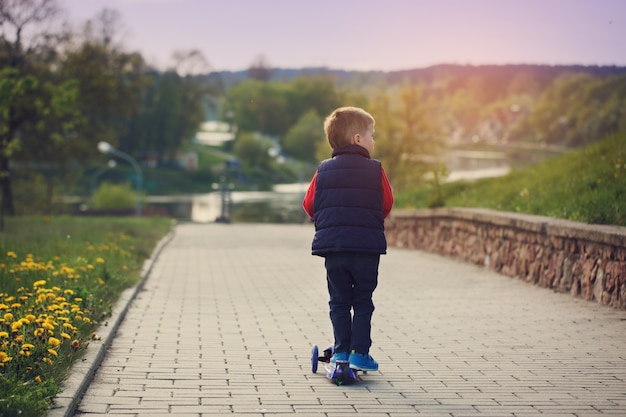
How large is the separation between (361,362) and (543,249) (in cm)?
578

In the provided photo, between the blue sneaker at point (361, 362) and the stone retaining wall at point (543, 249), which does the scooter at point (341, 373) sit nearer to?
the blue sneaker at point (361, 362)

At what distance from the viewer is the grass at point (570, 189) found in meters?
11.3

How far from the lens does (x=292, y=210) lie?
72.7m

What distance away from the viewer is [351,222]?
5.70 m

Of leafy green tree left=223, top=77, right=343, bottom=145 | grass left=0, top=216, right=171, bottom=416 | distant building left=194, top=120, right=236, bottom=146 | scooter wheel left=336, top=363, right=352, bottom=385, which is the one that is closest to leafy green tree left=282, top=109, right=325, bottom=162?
leafy green tree left=223, top=77, right=343, bottom=145

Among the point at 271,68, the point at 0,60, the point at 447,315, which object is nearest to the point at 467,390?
the point at 447,315

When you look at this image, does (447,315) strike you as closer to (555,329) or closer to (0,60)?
(555,329)

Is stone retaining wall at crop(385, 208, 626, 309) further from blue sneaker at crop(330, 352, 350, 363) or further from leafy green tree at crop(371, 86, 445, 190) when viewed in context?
leafy green tree at crop(371, 86, 445, 190)

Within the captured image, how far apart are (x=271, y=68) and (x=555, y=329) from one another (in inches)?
6078

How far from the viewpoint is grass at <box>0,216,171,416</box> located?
4.90 m

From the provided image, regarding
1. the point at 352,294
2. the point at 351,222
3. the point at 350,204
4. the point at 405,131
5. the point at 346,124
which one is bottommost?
the point at 352,294

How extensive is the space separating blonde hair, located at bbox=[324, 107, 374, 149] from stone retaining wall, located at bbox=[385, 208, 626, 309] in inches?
158

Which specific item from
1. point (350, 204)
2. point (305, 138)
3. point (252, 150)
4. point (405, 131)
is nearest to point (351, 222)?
point (350, 204)

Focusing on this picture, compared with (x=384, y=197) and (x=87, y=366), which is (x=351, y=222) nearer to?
(x=384, y=197)
